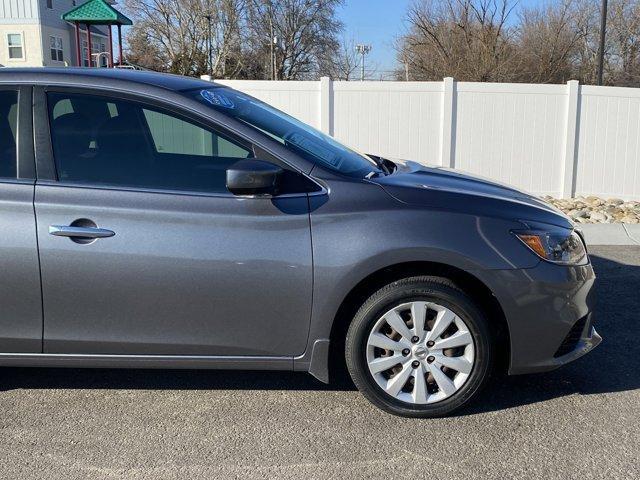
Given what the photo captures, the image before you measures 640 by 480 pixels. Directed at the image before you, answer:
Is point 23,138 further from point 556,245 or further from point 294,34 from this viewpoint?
point 294,34

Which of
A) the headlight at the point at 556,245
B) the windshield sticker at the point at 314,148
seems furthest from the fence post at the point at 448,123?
the headlight at the point at 556,245

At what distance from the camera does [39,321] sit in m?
3.54

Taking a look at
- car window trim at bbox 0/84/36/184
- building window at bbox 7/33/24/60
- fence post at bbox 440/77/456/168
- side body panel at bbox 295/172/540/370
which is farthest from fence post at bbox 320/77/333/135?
building window at bbox 7/33/24/60

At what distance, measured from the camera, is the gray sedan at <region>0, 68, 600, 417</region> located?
3449 mm

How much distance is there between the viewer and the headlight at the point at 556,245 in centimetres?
357

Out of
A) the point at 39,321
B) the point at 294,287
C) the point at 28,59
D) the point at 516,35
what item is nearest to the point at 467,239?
the point at 294,287

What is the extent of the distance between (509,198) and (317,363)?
143cm

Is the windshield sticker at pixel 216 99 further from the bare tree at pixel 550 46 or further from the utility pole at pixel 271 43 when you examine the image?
the utility pole at pixel 271 43

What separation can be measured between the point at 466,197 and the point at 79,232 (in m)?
2.03

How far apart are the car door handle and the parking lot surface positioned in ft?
3.33

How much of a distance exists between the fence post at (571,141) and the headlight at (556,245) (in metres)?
9.30

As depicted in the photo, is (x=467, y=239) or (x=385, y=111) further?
(x=385, y=111)

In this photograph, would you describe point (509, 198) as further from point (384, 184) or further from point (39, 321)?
point (39, 321)

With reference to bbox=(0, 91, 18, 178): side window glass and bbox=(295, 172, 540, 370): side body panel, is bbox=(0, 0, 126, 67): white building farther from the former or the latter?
bbox=(295, 172, 540, 370): side body panel
